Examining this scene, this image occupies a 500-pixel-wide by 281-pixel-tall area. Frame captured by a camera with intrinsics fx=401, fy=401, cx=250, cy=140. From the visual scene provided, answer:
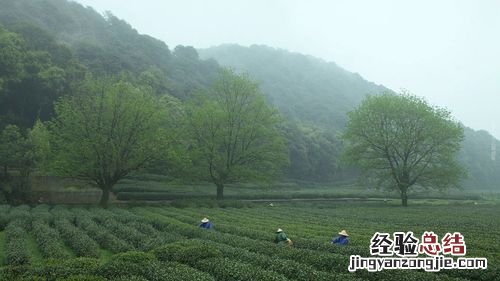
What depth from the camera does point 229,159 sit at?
4959 centimetres

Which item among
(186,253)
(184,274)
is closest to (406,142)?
(186,253)

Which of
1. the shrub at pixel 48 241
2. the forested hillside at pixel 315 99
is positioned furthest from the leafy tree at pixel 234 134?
the forested hillside at pixel 315 99

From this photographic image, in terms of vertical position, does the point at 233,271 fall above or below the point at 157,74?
below

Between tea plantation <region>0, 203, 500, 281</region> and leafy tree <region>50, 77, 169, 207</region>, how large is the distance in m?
9.02

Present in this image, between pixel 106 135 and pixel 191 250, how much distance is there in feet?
88.6

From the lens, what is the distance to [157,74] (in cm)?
7925

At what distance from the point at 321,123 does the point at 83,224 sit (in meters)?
109

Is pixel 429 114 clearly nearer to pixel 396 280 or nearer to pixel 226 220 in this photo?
pixel 226 220

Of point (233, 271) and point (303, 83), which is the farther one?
point (303, 83)

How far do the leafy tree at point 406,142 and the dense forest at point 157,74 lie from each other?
1078 inches

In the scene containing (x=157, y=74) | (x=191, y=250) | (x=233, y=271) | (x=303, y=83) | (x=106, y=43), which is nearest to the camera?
(x=233, y=271)

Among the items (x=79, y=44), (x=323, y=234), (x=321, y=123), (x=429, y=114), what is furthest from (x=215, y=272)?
(x=321, y=123)

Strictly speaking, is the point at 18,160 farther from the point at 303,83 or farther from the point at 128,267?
the point at 303,83

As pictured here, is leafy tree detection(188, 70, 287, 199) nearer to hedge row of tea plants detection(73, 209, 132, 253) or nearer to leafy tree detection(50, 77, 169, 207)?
leafy tree detection(50, 77, 169, 207)
